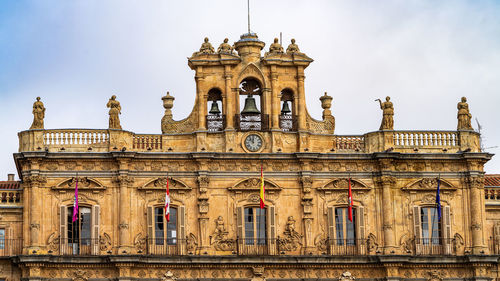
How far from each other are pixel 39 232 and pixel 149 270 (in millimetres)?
5314

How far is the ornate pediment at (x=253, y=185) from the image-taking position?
70.8 metres

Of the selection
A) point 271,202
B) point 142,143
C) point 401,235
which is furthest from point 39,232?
point 401,235

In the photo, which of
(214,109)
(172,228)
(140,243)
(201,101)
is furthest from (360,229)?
(140,243)

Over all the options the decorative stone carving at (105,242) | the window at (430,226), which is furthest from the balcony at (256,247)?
the window at (430,226)

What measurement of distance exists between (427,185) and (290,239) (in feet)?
23.1

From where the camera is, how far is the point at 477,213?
71500 millimetres

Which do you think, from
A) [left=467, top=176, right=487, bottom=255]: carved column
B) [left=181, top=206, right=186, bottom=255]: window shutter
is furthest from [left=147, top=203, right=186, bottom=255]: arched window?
[left=467, top=176, right=487, bottom=255]: carved column

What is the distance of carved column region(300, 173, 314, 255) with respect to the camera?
7056cm

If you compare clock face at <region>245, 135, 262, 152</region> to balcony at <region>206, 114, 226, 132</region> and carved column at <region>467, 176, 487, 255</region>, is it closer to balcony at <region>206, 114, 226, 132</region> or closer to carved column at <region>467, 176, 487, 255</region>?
balcony at <region>206, 114, 226, 132</region>

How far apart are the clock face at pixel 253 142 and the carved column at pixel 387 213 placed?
5.96 meters

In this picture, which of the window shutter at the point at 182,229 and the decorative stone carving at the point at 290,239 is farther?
the decorative stone carving at the point at 290,239

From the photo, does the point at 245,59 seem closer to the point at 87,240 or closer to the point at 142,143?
the point at 142,143

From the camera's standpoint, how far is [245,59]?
72.3m

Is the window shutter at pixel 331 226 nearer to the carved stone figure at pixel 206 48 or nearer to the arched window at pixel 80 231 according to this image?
the carved stone figure at pixel 206 48
